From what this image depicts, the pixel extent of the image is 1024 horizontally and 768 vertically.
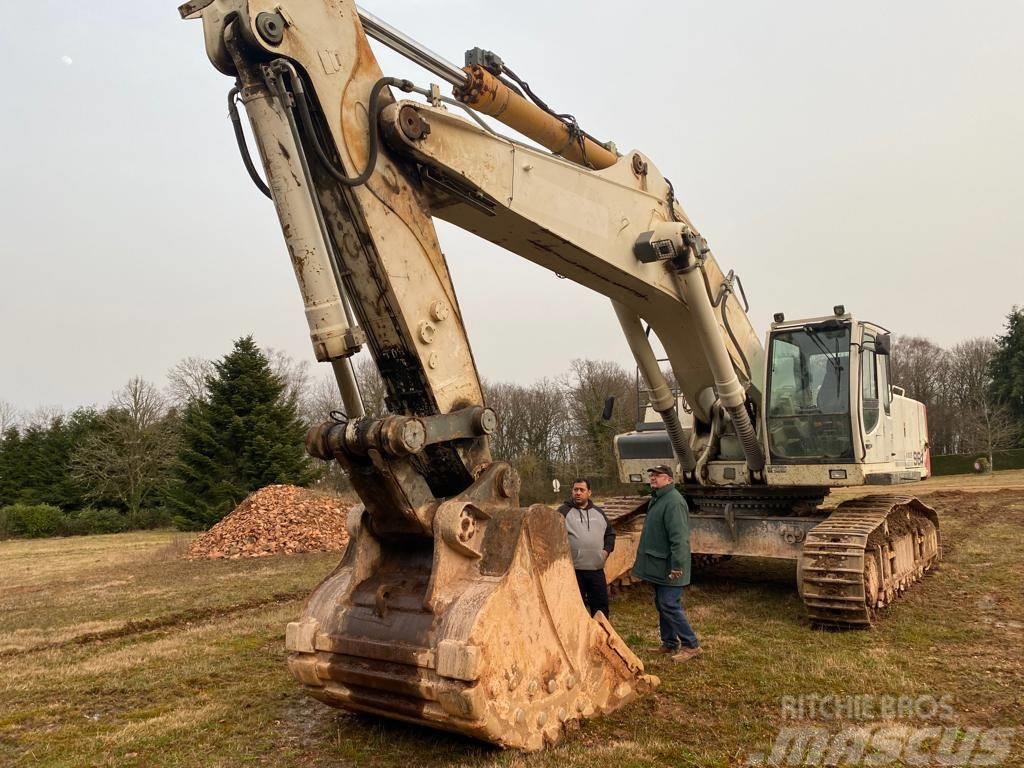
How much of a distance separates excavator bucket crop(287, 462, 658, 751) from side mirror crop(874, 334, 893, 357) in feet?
16.7

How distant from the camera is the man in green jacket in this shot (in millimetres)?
6098

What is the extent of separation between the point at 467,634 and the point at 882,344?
635 centimetres

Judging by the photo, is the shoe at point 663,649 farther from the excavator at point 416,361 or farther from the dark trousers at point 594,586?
the excavator at point 416,361

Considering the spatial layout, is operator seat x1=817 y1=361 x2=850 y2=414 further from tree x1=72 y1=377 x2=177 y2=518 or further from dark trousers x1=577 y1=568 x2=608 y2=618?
tree x1=72 y1=377 x2=177 y2=518

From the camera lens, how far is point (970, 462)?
37.9 m

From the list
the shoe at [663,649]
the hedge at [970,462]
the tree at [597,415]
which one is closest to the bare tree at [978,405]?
the hedge at [970,462]

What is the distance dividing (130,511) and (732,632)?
99.8 feet

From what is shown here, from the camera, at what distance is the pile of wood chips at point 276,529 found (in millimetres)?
16125

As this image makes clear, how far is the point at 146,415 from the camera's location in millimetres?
34156

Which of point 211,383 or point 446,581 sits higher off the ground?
point 211,383

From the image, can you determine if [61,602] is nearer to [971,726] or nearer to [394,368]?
[394,368]

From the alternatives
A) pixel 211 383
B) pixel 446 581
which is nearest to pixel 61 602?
pixel 446 581

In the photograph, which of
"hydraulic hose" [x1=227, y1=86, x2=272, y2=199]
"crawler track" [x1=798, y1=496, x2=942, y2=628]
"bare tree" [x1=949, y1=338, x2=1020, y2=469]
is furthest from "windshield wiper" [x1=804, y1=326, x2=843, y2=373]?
"bare tree" [x1=949, y1=338, x2=1020, y2=469]

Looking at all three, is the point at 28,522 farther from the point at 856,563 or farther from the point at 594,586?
the point at 856,563
